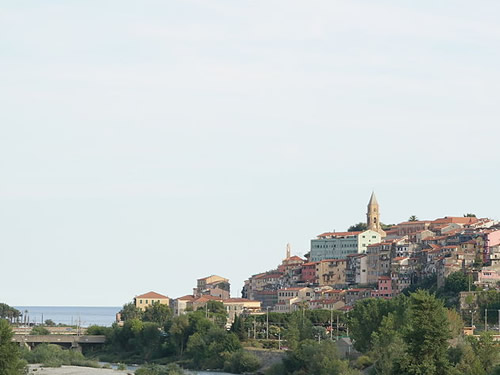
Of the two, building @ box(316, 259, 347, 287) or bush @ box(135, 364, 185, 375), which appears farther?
building @ box(316, 259, 347, 287)

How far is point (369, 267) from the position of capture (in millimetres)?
139625

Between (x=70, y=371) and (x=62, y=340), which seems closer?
(x=70, y=371)

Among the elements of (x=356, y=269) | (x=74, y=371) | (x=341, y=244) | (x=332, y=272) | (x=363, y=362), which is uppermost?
(x=341, y=244)

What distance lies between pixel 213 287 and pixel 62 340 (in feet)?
188

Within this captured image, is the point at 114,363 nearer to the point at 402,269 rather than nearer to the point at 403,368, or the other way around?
the point at 402,269

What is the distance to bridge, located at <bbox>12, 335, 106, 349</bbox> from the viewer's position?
111 meters

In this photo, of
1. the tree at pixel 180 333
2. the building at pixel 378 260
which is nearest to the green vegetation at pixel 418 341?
the tree at pixel 180 333

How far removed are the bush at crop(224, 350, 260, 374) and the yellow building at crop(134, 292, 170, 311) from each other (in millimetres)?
58531

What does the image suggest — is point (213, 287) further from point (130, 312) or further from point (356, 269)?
point (356, 269)

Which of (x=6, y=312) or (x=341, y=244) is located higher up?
(x=341, y=244)

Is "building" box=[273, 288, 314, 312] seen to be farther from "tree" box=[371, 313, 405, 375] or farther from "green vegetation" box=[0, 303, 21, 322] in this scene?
"tree" box=[371, 313, 405, 375]

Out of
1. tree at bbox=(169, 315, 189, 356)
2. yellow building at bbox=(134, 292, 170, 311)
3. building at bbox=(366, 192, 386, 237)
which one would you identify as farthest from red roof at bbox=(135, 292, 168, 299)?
tree at bbox=(169, 315, 189, 356)

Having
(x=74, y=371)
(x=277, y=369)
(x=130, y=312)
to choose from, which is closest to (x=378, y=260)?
(x=130, y=312)

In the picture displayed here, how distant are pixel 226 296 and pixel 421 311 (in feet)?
346
